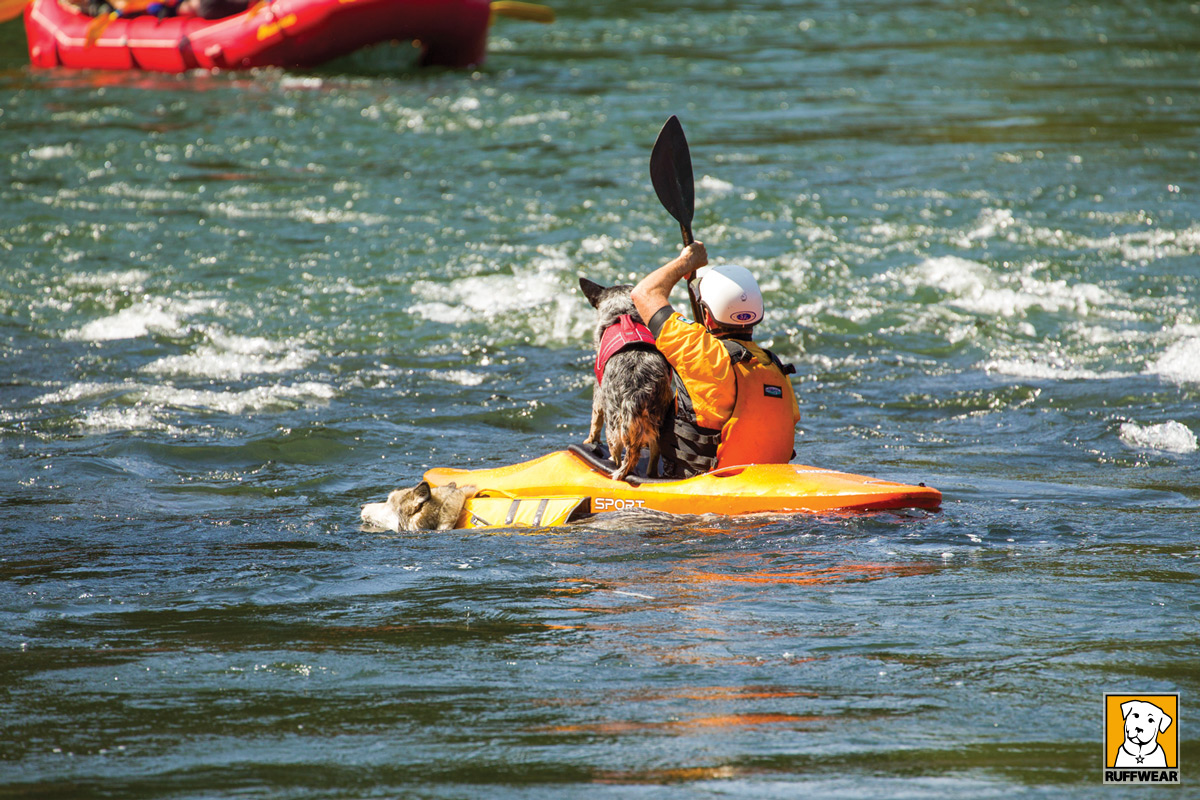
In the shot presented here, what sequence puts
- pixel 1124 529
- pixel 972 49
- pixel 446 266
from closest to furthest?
pixel 1124 529
pixel 446 266
pixel 972 49

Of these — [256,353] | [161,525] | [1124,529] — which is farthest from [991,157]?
[161,525]

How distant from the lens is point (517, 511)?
20.9 feet

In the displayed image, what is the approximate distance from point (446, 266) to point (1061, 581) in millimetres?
8564

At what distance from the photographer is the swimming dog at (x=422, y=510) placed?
6496 millimetres

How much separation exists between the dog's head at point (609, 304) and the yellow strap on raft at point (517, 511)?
816mm

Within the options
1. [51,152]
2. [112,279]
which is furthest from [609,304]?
[51,152]

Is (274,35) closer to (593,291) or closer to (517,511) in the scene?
(593,291)

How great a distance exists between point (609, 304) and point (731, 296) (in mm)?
694

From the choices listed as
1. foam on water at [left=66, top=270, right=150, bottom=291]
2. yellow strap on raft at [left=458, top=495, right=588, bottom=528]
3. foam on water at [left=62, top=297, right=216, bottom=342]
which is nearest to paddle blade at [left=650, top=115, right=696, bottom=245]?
yellow strap on raft at [left=458, top=495, right=588, bottom=528]

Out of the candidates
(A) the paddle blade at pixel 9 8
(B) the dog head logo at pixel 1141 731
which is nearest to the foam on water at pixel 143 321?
(B) the dog head logo at pixel 1141 731

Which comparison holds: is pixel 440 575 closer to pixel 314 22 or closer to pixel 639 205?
pixel 639 205

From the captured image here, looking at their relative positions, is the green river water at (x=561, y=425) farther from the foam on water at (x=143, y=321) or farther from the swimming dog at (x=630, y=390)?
the swimming dog at (x=630, y=390)

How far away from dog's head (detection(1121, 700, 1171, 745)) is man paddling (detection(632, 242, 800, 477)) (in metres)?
2.49

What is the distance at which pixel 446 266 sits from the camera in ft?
42.1
